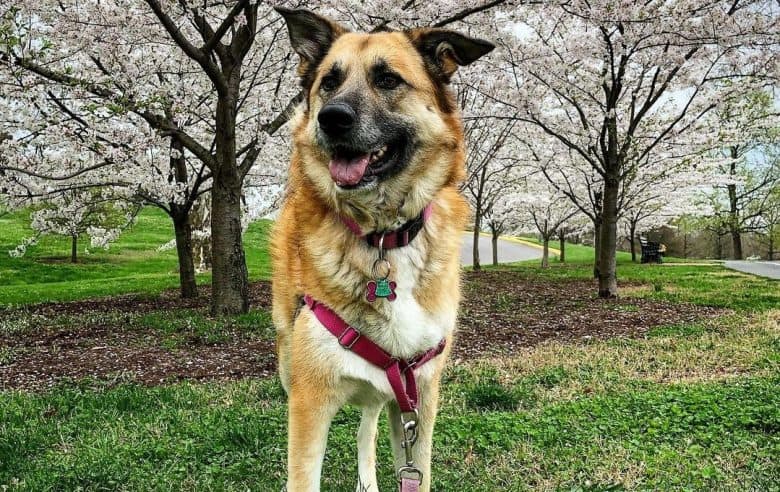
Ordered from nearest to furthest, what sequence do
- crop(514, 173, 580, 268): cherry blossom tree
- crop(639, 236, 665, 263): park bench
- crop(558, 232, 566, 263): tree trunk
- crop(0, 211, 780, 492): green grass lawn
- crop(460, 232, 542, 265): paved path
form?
1. crop(0, 211, 780, 492): green grass lawn
2. crop(514, 173, 580, 268): cherry blossom tree
3. crop(639, 236, 665, 263): park bench
4. crop(558, 232, 566, 263): tree trunk
5. crop(460, 232, 542, 265): paved path

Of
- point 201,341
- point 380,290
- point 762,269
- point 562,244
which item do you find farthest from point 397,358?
point 562,244

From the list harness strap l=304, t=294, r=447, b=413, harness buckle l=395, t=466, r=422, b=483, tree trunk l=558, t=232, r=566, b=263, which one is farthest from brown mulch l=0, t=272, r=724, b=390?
→ tree trunk l=558, t=232, r=566, b=263

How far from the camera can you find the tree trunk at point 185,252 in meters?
13.4

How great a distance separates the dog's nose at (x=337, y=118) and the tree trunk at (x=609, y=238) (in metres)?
10.7

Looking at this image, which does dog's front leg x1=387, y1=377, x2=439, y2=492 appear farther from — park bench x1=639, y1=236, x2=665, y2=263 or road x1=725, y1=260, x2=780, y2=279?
park bench x1=639, y1=236, x2=665, y2=263

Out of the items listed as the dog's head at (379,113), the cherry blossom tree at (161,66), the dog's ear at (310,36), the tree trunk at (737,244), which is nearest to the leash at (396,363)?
the dog's head at (379,113)

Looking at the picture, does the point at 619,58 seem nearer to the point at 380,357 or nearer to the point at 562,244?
the point at 380,357

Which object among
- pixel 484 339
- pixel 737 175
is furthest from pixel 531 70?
pixel 737 175

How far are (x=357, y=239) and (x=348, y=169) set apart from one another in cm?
31

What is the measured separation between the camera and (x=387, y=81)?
107 inches

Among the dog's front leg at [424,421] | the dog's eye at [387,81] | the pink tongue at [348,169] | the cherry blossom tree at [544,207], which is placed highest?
the cherry blossom tree at [544,207]

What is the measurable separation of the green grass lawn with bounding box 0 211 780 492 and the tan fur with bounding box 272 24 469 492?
3.01ft

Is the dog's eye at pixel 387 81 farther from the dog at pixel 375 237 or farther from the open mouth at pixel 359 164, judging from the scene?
the open mouth at pixel 359 164

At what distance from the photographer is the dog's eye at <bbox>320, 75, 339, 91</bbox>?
2770 mm
